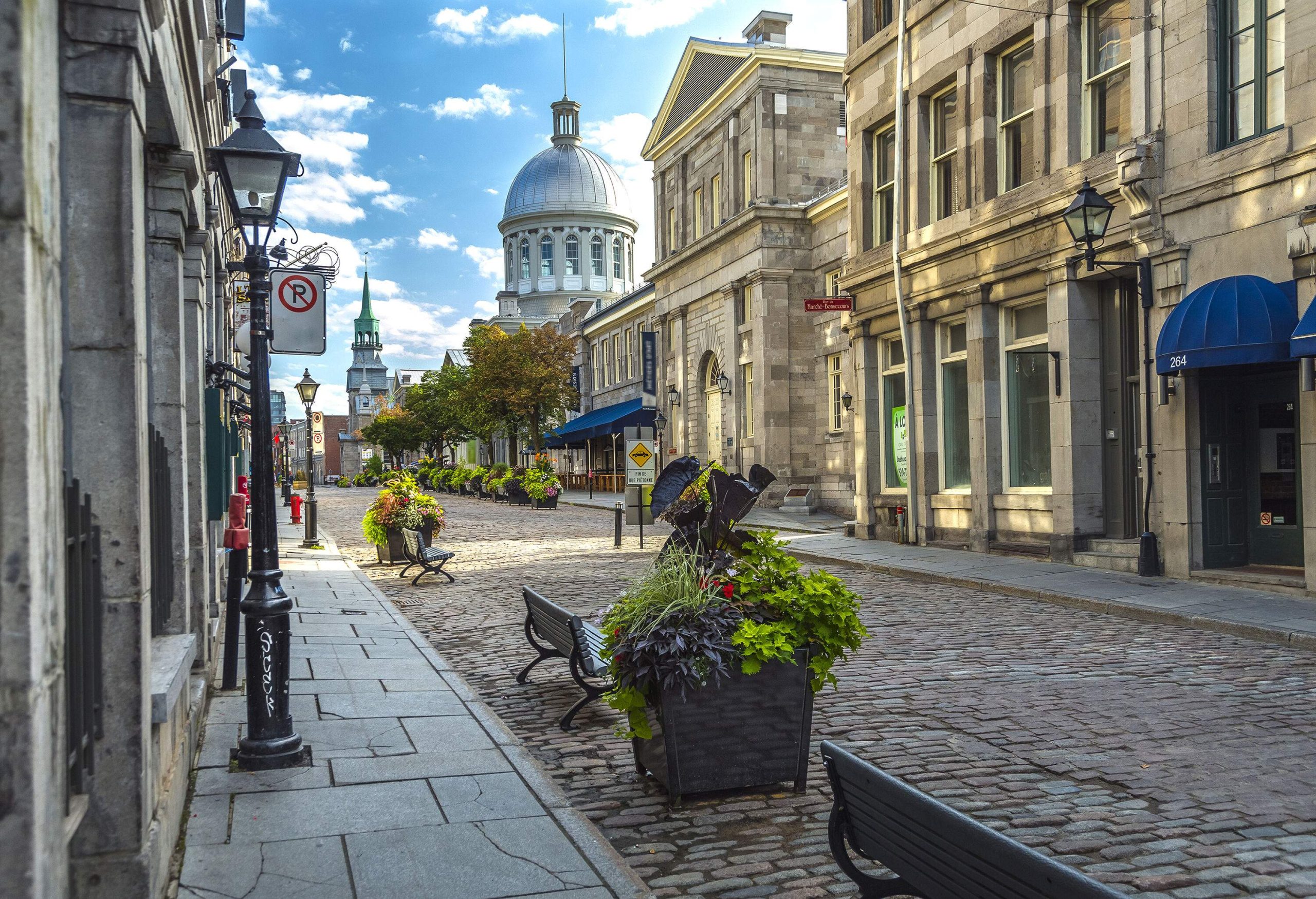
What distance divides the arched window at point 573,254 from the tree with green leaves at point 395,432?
62.3 ft

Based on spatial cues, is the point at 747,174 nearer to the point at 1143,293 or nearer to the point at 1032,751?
the point at 1143,293

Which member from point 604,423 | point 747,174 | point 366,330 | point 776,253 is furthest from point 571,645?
point 366,330

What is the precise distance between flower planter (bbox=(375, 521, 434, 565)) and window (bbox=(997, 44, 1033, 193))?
37.3 feet

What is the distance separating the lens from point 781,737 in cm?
546

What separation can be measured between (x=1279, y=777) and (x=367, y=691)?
586 cm

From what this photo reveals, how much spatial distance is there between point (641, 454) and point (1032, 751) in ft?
54.5

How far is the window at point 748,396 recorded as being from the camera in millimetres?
33500

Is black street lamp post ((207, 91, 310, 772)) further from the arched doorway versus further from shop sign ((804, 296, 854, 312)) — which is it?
the arched doorway

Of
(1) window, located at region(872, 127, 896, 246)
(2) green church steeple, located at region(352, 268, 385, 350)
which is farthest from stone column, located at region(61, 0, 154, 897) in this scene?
(2) green church steeple, located at region(352, 268, 385, 350)

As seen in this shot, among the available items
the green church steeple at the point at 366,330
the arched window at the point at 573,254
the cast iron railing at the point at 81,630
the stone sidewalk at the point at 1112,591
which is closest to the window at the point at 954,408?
the stone sidewalk at the point at 1112,591

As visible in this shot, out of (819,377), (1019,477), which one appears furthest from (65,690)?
(819,377)

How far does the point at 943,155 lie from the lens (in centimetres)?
1922

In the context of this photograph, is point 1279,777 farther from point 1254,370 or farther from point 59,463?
point 1254,370

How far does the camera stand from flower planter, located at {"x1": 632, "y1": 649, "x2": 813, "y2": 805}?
5305 mm
